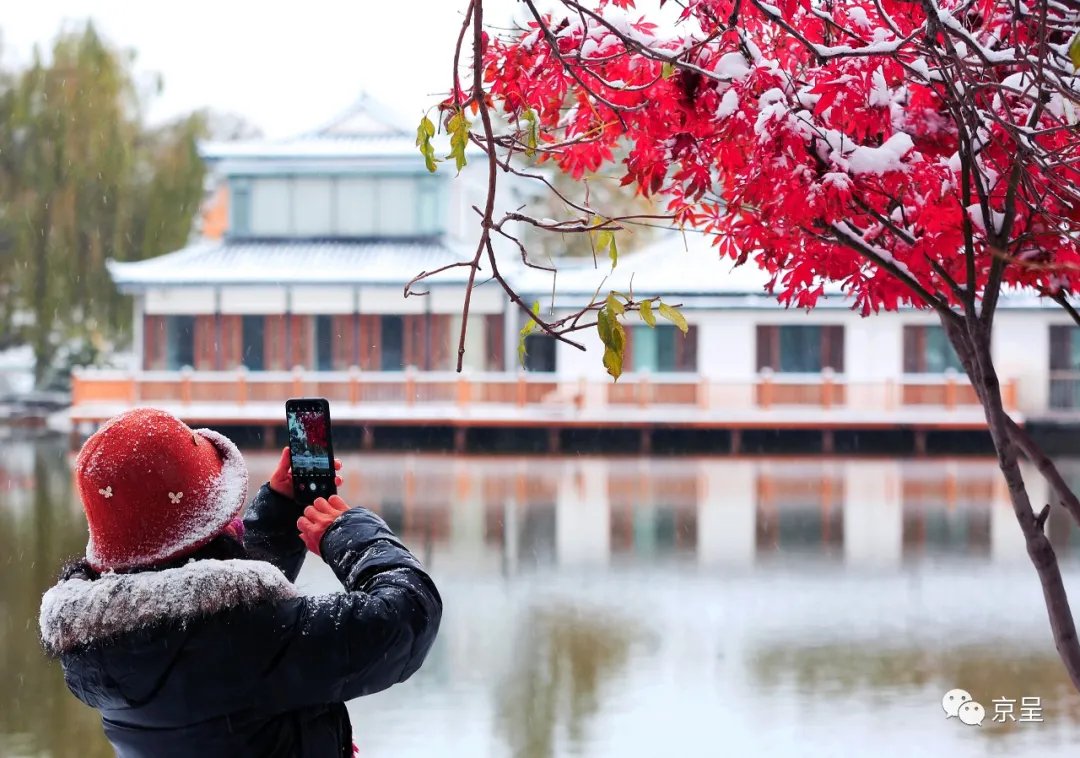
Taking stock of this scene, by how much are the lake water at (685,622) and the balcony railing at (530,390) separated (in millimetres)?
6197

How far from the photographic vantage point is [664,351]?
26000 millimetres

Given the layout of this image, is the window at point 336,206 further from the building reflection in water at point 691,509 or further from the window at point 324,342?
the building reflection in water at point 691,509

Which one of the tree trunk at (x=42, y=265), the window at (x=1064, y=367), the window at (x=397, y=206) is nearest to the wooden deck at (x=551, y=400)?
the window at (x=1064, y=367)

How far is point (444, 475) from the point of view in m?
18.2

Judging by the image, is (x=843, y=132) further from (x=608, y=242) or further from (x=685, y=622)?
(x=685, y=622)

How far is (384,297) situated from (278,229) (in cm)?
350

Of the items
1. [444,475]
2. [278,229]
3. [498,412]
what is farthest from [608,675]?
[278,229]

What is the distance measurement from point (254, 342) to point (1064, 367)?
16.6m

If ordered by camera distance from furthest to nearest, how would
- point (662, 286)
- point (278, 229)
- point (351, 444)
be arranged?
point (278, 229)
point (662, 286)
point (351, 444)

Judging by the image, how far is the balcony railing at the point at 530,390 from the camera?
23.3 m

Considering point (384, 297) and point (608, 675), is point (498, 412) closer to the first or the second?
point (384, 297)

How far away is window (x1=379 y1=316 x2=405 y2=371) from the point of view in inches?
1047

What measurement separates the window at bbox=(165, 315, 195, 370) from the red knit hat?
2585cm

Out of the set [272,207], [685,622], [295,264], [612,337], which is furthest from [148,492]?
[272,207]
